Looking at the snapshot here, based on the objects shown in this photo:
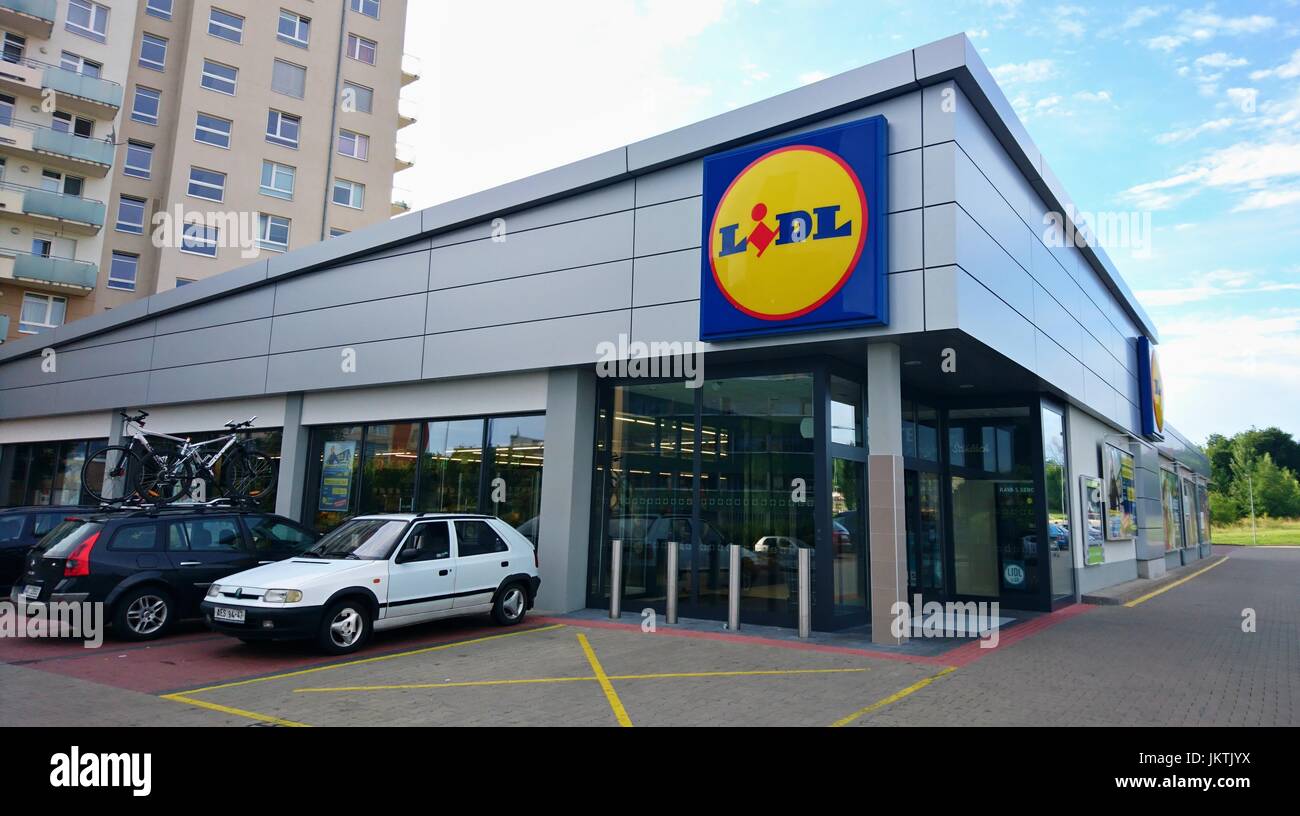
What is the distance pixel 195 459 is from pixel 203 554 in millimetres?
5602

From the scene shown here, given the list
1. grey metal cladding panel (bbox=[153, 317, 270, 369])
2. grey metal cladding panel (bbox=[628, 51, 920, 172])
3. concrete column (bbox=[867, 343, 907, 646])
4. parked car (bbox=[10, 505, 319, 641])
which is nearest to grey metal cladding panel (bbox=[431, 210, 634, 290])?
grey metal cladding panel (bbox=[628, 51, 920, 172])

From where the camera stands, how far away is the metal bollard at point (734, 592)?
10758 millimetres

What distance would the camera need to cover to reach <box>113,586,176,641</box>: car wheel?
9.67 metres

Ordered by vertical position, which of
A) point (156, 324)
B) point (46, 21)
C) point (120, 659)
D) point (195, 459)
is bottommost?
point (120, 659)

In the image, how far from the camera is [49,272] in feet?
99.5

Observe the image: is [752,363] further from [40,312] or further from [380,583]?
[40,312]

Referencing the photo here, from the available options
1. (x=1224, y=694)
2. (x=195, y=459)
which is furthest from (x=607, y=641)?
(x=195, y=459)

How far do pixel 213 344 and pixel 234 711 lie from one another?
15133mm

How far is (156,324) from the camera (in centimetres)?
2103

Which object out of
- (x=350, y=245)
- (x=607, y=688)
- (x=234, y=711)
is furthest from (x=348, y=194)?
(x=607, y=688)

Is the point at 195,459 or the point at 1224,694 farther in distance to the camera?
the point at 195,459

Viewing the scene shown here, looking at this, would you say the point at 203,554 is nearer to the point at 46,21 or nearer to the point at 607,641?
the point at 607,641

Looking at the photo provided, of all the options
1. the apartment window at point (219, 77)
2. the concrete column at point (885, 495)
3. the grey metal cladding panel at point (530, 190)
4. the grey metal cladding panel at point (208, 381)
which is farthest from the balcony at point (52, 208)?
the concrete column at point (885, 495)

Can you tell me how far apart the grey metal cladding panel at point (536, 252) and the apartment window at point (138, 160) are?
26714mm
